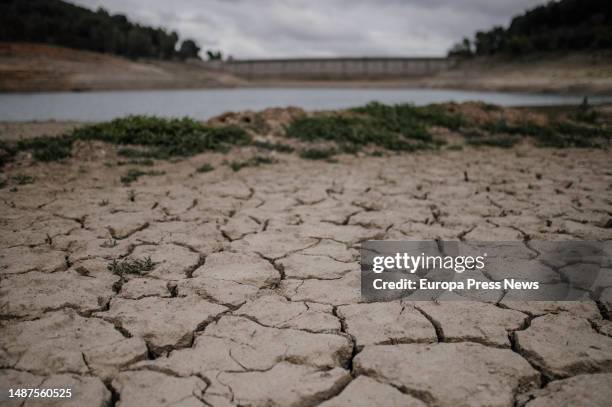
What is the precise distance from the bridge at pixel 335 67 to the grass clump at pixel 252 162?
42.7 metres

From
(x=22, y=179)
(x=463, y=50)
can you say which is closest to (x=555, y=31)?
(x=463, y=50)

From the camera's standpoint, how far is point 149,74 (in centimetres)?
2969

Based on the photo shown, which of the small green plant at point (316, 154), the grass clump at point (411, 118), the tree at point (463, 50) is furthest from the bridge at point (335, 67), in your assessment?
the small green plant at point (316, 154)

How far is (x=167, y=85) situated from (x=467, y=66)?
26.3 meters

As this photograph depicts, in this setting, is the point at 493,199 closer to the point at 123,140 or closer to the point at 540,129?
the point at 540,129

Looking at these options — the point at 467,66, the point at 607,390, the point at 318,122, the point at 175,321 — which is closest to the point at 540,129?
the point at 318,122

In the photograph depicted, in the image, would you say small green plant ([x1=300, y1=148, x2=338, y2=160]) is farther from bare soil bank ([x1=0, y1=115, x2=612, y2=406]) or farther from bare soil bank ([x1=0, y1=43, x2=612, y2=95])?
bare soil bank ([x1=0, y1=43, x2=612, y2=95])

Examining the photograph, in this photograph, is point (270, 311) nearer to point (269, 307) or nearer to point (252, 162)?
point (269, 307)

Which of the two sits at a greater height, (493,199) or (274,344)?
(493,199)

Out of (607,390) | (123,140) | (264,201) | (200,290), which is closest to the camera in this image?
(607,390)

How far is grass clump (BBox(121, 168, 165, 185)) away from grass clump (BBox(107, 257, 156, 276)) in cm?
181

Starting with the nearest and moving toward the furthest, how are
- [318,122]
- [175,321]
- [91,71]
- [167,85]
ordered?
[175,321] < [318,122] < [91,71] < [167,85]

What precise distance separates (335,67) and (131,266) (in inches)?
1904

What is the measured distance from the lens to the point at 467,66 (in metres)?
37.3
